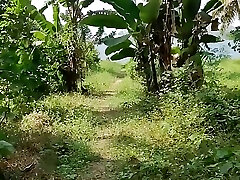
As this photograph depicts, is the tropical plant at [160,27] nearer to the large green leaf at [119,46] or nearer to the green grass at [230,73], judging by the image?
the large green leaf at [119,46]

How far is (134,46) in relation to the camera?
299 inches

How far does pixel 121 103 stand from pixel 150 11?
197 cm

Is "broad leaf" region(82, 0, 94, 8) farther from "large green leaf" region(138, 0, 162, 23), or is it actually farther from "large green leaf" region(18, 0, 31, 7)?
"large green leaf" region(138, 0, 162, 23)

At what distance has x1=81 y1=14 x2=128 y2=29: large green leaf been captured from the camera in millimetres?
6652

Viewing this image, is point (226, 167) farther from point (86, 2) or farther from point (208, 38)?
point (86, 2)

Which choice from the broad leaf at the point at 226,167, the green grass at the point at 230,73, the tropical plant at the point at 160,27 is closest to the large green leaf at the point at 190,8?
the tropical plant at the point at 160,27

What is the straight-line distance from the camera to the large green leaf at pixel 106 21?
665 centimetres

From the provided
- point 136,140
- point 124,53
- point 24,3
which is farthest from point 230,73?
point 136,140

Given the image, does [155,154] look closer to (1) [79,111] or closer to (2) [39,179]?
(2) [39,179]

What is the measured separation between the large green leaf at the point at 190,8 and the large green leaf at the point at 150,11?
415mm

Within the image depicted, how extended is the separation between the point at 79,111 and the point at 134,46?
1782 millimetres

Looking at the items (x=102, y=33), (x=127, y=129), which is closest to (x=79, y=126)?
(x=127, y=129)

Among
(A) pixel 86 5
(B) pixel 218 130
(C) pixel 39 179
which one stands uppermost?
A: (A) pixel 86 5

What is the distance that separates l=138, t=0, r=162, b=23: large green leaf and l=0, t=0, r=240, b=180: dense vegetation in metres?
0.02
